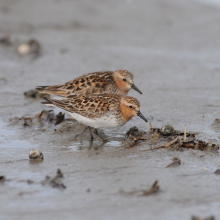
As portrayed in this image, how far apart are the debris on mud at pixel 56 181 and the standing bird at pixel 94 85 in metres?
2.95

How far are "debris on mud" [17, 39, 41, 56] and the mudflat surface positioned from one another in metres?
0.21

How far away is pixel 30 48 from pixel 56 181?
8111 millimetres

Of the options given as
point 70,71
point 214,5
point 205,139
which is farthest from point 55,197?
point 214,5

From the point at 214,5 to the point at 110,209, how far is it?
14.1m

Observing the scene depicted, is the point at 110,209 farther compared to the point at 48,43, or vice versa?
the point at 48,43

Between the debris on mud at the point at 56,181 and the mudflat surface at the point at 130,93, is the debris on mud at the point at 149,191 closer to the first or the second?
the mudflat surface at the point at 130,93

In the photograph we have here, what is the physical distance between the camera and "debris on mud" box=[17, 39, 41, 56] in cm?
1233

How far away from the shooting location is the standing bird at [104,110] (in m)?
6.72

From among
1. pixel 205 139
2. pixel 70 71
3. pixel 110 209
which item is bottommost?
pixel 110 209

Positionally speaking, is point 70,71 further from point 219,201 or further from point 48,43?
point 219,201

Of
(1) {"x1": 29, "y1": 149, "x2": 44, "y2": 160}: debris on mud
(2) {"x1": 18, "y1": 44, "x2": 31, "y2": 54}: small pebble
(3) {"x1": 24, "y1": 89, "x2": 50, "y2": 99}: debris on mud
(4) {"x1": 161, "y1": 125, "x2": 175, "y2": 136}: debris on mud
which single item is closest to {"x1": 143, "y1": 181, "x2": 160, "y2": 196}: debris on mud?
(1) {"x1": 29, "y1": 149, "x2": 44, "y2": 160}: debris on mud

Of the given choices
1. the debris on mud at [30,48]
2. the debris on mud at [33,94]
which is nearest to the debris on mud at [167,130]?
the debris on mud at [33,94]

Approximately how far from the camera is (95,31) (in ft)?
47.0

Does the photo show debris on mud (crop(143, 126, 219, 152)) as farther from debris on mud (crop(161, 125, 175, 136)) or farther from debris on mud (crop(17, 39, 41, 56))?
debris on mud (crop(17, 39, 41, 56))
